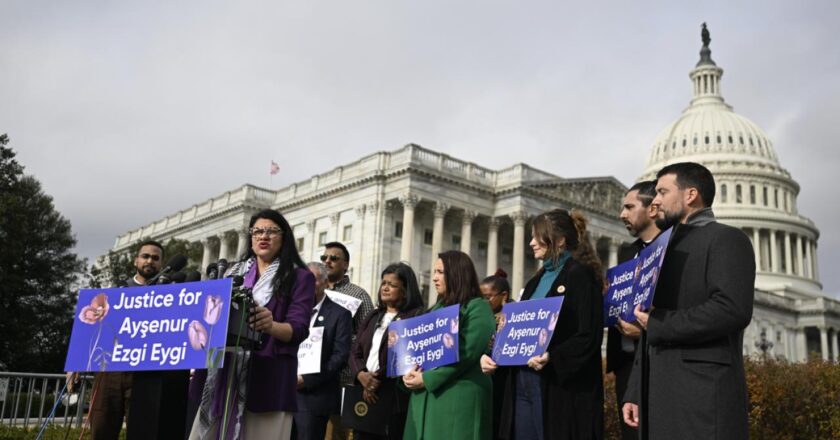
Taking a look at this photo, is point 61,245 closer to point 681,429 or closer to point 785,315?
point 681,429

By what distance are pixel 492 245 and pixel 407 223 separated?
24.0 ft

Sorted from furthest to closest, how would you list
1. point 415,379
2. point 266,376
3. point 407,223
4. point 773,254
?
1. point 773,254
2. point 407,223
3. point 415,379
4. point 266,376

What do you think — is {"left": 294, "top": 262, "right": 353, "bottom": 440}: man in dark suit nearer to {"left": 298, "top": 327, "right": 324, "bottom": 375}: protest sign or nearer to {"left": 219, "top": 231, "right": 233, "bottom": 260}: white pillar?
{"left": 298, "top": 327, "right": 324, "bottom": 375}: protest sign

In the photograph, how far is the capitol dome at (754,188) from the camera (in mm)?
99312

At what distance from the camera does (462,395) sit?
22.9ft

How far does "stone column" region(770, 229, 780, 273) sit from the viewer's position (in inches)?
3907

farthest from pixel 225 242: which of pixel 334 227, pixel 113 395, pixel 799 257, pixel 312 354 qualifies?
pixel 799 257

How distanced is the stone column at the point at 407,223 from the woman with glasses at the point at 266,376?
142ft

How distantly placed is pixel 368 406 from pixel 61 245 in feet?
136

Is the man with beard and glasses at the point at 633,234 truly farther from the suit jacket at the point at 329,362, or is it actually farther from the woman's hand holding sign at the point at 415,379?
the suit jacket at the point at 329,362

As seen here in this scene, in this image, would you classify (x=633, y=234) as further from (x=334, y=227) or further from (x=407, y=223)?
(x=334, y=227)

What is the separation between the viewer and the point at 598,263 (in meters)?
7.09

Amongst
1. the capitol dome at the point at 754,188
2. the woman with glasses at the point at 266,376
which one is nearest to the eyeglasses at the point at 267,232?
the woman with glasses at the point at 266,376

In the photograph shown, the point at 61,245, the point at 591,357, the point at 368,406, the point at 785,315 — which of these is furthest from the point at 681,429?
the point at 785,315
